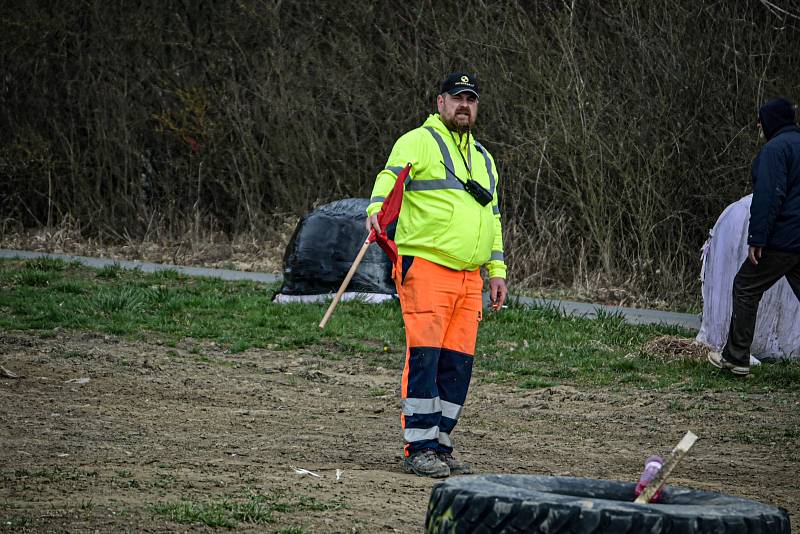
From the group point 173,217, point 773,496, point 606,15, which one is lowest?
→ point 173,217

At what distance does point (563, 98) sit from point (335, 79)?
5.20 m

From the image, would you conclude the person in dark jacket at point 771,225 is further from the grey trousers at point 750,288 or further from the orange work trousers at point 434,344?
the orange work trousers at point 434,344

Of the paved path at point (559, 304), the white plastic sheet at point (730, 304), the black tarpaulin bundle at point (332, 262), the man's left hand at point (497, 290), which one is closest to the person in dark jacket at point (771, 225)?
the white plastic sheet at point (730, 304)

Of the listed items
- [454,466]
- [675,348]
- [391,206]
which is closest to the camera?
[391,206]

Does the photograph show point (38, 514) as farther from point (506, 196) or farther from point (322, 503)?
point (506, 196)

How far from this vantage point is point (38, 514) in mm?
5148

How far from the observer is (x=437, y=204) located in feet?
22.0

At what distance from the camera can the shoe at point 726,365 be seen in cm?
1001

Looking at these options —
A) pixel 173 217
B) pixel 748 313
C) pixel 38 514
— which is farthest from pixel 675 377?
pixel 173 217

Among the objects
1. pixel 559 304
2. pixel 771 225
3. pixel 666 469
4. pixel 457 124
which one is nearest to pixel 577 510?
pixel 666 469

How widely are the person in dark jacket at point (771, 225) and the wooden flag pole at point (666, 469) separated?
618 cm

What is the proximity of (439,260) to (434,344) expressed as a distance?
45 cm

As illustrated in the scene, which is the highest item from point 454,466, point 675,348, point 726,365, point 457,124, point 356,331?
point 457,124

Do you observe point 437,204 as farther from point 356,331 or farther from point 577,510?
point 356,331
